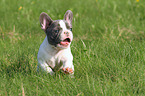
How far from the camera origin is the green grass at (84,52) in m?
3.19

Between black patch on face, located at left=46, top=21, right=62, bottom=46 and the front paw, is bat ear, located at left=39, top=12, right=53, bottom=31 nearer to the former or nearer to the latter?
black patch on face, located at left=46, top=21, right=62, bottom=46

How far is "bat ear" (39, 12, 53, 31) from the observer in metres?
3.56

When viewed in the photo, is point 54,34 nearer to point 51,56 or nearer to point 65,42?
point 65,42

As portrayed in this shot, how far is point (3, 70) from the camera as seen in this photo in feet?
12.7

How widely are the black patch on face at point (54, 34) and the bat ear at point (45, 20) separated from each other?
0.39 feet

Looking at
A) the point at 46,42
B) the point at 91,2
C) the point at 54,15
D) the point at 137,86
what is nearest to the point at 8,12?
the point at 54,15

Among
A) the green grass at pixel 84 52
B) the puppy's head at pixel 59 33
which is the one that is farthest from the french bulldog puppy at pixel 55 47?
the green grass at pixel 84 52

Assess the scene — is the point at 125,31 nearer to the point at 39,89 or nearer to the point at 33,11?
the point at 33,11

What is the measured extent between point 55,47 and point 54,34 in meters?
0.18

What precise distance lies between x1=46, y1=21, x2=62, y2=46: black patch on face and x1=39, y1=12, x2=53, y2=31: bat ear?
0.12 meters

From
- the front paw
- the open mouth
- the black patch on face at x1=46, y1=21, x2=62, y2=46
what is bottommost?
the front paw

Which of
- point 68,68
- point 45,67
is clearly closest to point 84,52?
point 68,68

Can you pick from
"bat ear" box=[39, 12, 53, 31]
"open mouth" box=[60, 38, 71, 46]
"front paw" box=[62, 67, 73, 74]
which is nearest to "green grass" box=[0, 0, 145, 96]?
"front paw" box=[62, 67, 73, 74]

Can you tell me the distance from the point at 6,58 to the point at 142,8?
4213mm
